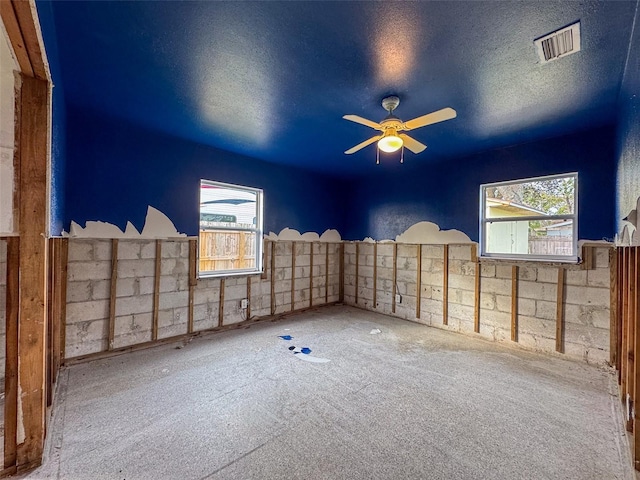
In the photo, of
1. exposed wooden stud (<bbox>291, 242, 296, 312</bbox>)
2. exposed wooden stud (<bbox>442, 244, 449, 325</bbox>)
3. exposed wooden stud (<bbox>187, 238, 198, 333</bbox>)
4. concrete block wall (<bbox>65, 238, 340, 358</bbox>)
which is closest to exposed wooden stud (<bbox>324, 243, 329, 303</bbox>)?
exposed wooden stud (<bbox>291, 242, 296, 312</bbox>)

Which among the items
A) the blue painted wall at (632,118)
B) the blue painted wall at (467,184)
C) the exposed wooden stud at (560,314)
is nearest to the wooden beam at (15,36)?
the blue painted wall at (632,118)

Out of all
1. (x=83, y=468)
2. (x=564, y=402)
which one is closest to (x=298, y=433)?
(x=83, y=468)

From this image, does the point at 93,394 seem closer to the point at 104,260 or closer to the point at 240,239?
the point at 104,260

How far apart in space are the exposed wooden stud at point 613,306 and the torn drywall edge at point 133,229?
5.08m

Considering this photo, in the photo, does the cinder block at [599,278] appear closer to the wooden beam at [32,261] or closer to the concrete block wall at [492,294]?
the concrete block wall at [492,294]

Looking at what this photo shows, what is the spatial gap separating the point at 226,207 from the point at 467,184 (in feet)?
12.1

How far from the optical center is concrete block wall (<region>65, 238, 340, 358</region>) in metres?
3.15

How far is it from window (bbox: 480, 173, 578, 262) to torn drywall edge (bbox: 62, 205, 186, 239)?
4.34 metres

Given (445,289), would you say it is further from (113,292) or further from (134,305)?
(113,292)

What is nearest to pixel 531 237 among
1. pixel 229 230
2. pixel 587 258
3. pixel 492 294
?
pixel 587 258

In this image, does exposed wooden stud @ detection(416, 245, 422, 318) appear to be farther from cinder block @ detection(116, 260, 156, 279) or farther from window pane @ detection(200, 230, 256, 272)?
cinder block @ detection(116, 260, 156, 279)

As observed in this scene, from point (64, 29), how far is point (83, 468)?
8.90 ft

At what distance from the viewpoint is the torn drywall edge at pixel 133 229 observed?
3.17 m

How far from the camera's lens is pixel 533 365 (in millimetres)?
3223
